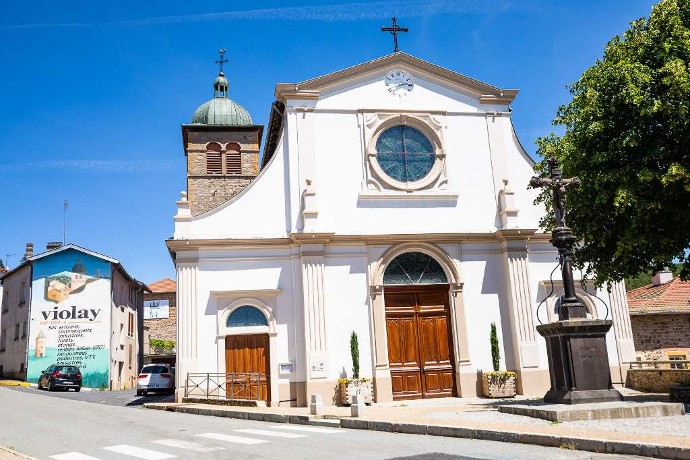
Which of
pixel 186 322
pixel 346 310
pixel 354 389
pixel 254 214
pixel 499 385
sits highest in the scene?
pixel 254 214

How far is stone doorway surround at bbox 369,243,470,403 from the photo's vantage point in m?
18.5

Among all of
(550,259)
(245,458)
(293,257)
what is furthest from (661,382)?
(245,458)

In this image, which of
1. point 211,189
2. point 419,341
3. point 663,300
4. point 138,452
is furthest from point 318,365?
point 211,189

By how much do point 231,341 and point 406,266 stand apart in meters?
5.91

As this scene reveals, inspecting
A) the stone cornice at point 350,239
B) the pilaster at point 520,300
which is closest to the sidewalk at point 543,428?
the pilaster at point 520,300

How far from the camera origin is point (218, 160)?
31.3m

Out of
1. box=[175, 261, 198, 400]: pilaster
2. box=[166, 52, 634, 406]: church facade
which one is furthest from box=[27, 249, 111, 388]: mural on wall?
box=[175, 261, 198, 400]: pilaster

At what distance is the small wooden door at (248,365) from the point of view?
18109 mm

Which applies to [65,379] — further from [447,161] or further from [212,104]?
[447,161]

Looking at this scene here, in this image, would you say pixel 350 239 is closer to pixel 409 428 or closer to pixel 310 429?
pixel 310 429

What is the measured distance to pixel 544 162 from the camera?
16.0 metres

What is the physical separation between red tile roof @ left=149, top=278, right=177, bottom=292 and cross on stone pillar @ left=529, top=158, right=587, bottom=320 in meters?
44.3

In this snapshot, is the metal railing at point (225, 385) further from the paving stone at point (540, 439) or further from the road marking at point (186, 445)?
the paving stone at point (540, 439)

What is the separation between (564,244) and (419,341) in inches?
312
